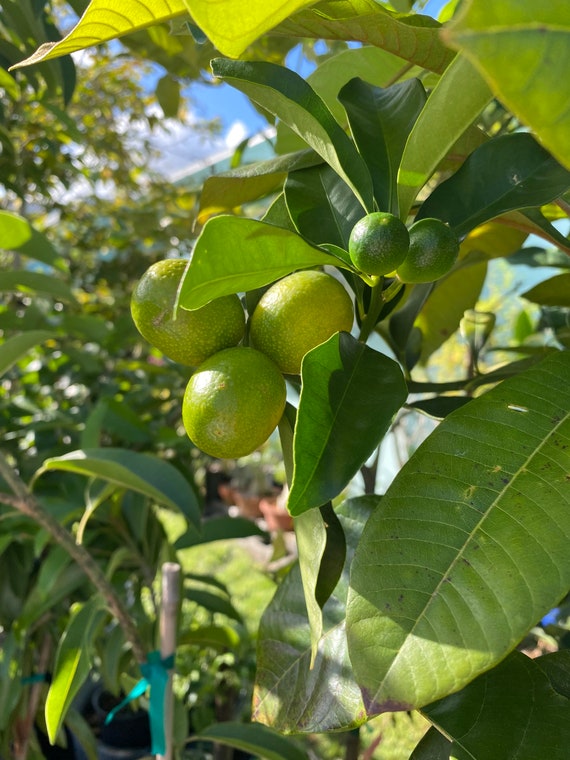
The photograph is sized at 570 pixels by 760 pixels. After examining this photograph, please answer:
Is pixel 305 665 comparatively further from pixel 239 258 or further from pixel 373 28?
pixel 373 28

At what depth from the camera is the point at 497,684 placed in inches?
17.2

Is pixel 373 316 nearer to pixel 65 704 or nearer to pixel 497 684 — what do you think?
pixel 497 684

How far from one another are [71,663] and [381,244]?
677mm

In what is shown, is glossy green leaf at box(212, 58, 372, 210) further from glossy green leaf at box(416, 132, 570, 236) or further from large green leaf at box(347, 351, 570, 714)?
large green leaf at box(347, 351, 570, 714)

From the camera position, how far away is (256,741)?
Answer: 802mm

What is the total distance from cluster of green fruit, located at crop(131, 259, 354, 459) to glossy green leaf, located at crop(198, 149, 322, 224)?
0.11 meters

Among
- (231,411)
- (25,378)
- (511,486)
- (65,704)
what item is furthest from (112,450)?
(25,378)

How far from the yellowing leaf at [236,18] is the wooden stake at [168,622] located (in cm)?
59

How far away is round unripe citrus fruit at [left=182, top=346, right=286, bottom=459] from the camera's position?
0.38m

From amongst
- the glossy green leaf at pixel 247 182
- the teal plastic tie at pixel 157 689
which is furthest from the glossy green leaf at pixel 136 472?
the glossy green leaf at pixel 247 182

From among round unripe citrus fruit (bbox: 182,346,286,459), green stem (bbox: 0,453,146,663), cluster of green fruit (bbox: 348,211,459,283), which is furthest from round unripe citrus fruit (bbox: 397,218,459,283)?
green stem (bbox: 0,453,146,663)

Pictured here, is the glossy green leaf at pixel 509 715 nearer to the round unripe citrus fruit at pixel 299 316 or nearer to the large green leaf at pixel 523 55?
the round unripe citrus fruit at pixel 299 316

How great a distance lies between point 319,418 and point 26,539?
974 mm

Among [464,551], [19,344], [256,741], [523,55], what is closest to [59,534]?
[19,344]
